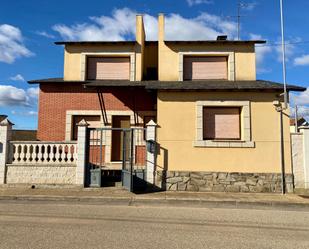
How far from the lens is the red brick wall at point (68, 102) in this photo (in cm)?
1348

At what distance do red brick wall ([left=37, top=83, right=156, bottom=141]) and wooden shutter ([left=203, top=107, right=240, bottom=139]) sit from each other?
2914 mm

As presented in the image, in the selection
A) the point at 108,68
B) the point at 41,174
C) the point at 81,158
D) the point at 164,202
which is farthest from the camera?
the point at 108,68

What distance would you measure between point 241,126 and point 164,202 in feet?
14.6

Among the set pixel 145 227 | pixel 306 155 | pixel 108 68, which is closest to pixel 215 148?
pixel 306 155

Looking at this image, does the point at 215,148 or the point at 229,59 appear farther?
the point at 229,59

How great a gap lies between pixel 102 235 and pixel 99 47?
10.8 meters

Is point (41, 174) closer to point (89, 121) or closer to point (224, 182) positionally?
point (89, 121)

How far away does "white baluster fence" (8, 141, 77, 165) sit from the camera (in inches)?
430

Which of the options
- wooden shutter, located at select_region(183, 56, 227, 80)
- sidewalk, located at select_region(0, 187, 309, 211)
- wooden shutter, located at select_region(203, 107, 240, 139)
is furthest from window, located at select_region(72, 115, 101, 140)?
wooden shutter, located at select_region(203, 107, 240, 139)

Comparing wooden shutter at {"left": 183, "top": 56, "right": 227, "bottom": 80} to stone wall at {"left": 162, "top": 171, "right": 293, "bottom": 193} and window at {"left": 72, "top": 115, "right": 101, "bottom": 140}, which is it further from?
stone wall at {"left": 162, "top": 171, "right": 293, "bottom": 193}

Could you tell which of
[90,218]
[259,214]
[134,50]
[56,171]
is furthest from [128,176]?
[134,50]

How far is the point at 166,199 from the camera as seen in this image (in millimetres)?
9320

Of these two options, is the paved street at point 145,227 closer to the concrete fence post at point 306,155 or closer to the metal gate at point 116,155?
the metal gate at point 116,155

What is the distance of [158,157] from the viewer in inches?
440
